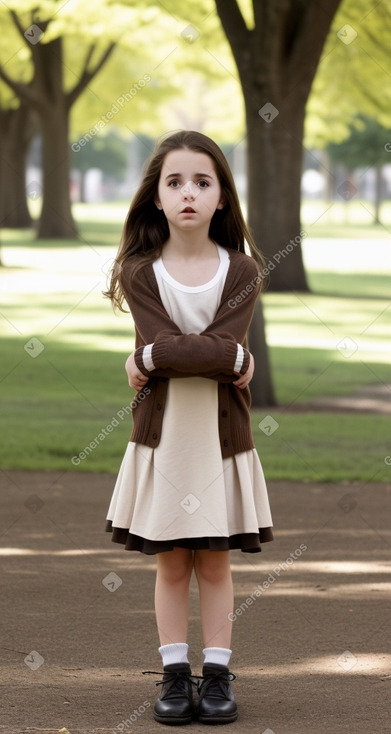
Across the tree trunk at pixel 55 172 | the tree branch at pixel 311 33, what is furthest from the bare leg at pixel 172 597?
the tree trunk at pixel 55 172

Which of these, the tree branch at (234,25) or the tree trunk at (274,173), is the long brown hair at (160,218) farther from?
the tree branch at (234,25)

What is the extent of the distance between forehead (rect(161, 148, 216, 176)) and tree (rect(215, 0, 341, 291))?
773cm

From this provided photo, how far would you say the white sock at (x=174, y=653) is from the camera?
12.8 feet

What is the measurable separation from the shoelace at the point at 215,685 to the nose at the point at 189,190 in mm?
1469

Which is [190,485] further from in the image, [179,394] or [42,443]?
[42,443]

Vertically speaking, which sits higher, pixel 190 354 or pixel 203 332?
pixel 203 332

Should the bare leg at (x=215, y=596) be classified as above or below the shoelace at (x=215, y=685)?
above

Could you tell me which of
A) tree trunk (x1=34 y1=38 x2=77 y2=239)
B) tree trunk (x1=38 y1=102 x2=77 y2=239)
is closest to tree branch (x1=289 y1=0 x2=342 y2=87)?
tree trunk (x1=34 y1=38 x2=77 y2=239)

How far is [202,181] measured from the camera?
12.9ft

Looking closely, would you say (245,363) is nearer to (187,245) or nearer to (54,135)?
(187,245)

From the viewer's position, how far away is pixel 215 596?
392cm

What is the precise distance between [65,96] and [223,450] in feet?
103

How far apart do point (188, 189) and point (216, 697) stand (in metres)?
1.55

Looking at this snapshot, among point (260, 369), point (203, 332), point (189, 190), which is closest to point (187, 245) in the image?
point (189, 190)
